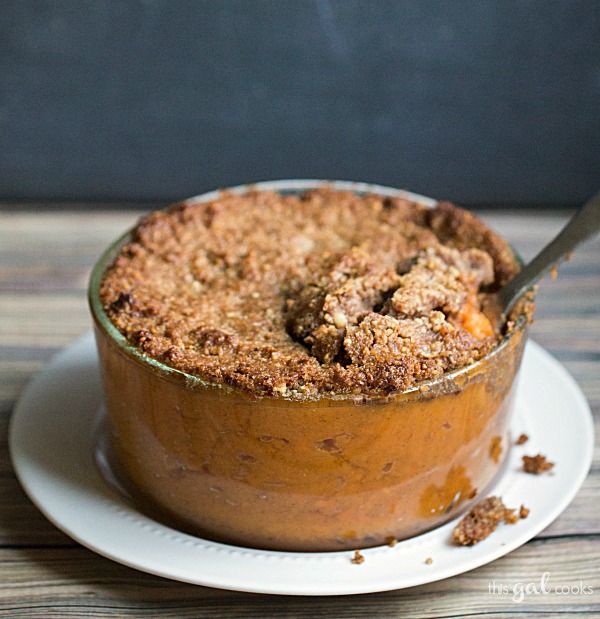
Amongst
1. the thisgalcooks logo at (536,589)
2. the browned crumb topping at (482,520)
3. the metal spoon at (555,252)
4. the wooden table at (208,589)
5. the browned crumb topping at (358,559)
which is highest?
the metal spoon at (555,252)

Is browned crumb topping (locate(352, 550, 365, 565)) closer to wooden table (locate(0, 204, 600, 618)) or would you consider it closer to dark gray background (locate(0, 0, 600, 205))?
wooden table (locate(0, 204, 600, 618))

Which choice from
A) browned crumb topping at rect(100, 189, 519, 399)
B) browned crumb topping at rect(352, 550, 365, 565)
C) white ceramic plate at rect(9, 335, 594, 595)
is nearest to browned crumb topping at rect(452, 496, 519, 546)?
white ceramic plate at rect(9, 335, 594, 595)

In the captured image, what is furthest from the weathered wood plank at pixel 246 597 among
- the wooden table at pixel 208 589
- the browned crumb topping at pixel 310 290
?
the browned crumb topping at pixel 310 290

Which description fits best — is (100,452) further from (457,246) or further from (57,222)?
(57,222)

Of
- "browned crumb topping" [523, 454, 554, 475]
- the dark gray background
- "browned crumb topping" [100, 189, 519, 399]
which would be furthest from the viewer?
the dark gray background

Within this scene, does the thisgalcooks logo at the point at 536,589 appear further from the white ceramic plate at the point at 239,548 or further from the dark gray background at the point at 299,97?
the dark gray background at the point at 299,97
